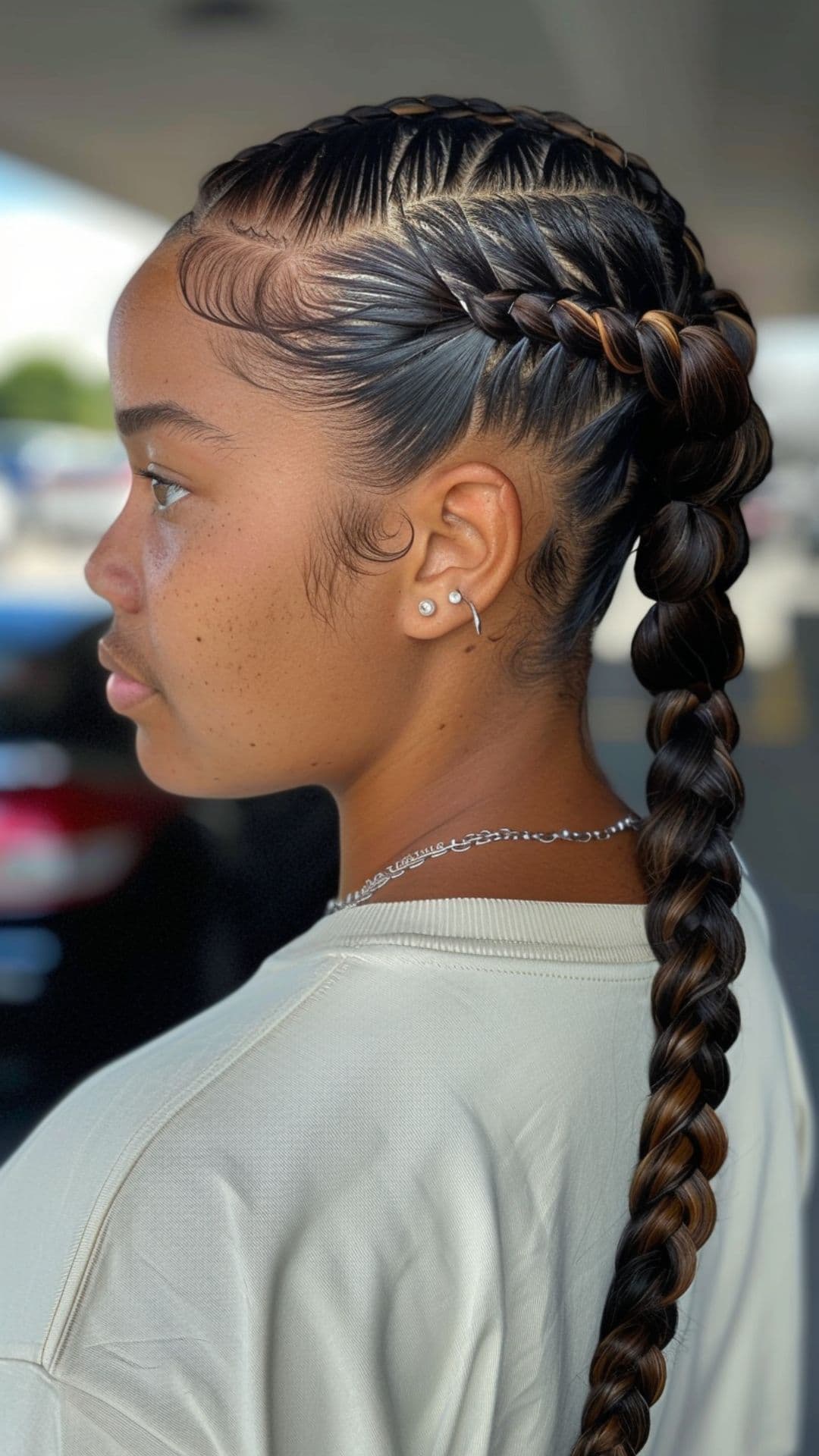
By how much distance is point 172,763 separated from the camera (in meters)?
0.93

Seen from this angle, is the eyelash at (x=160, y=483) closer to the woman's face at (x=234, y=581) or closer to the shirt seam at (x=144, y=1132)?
the woman's face at (x=234, y=581)

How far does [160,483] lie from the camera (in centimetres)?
85

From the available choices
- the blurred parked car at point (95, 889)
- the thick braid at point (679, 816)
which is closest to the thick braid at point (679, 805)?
the thick braid at point (679, 816)

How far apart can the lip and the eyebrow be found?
0.17 meters

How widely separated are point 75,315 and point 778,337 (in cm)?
172

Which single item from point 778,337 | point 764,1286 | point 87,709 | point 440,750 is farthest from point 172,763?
point 778,337

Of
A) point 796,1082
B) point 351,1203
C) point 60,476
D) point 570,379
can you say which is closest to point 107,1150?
point 351,1203

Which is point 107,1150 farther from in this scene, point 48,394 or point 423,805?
point 48,394

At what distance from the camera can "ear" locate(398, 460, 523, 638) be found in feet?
2.59

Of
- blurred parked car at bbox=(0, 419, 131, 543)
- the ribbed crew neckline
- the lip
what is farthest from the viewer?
blurred parked car at bbox=(0, 419, 131, 543)

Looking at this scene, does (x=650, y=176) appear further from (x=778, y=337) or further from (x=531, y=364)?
(x=778, y=337)

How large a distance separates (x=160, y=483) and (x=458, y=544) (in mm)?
195

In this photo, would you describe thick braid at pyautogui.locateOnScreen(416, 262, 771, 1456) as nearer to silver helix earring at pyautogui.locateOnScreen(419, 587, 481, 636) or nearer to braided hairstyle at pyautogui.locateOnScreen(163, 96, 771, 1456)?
braided hairstyle at pyautogui.locateOnScreen(163, 96, 771, 1456)

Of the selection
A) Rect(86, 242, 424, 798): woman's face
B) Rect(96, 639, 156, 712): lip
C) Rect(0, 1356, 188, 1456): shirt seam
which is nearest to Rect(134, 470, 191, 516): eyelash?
Rect(86, 242, 424, 798): woman's face
